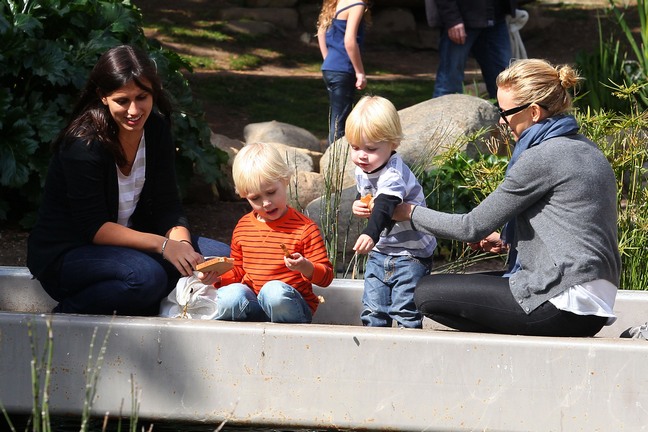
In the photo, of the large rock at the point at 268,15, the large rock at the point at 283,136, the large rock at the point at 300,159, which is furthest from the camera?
the large rock at the point at 268,15

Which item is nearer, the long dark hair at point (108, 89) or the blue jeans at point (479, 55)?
the long dark hair at point (108, 89)

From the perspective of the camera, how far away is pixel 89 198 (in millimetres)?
3643

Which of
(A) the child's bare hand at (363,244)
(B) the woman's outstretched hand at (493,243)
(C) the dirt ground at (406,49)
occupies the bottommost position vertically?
(C) the dirt ground at (406,49)

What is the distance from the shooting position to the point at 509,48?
24.0 feet

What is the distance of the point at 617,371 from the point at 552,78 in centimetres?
96

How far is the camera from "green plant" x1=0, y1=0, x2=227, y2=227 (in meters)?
5.58

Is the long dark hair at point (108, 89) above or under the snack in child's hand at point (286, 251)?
above

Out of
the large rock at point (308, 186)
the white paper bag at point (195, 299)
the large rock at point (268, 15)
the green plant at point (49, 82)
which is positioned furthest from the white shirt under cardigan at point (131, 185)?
the large rock at point (268, 15)

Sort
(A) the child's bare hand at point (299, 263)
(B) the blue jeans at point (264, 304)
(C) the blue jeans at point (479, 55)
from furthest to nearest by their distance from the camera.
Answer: (C) the blue jeans at point (479, 55) → (B) the blue jeans at point (264, 304) → (A) the child's bare hand at point (299, 263)

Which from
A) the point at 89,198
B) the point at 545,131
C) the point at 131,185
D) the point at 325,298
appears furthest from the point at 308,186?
the point at 545,131

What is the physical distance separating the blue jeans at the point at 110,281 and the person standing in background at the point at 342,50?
2.96 metres

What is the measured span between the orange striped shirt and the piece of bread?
0.39 feet

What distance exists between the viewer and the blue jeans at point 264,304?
3523mm

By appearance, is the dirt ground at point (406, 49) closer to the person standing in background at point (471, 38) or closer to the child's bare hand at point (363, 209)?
the person standing in background at point (471, 38)
